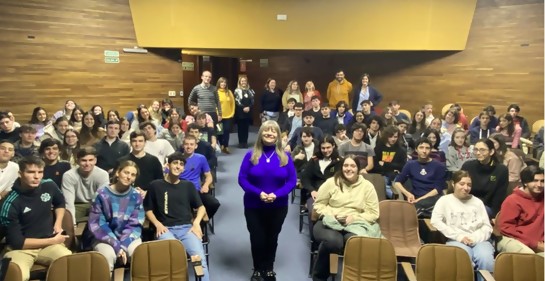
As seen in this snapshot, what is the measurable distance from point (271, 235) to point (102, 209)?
139cm

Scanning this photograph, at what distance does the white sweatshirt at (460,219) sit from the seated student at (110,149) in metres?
3.42

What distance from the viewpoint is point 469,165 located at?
15.1 ft

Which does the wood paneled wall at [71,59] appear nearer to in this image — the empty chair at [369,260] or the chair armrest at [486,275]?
the empty chair at [369,260]

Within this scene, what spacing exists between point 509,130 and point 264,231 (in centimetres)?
484

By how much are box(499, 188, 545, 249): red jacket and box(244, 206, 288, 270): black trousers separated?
180cm

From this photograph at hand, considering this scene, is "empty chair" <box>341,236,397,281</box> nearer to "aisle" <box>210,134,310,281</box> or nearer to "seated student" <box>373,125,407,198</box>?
"aisle" <box>210,134,310,281</box>

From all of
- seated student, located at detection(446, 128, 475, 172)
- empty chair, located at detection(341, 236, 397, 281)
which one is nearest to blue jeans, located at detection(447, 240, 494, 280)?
empty chair, located at detection(341, 236, 397, 281)

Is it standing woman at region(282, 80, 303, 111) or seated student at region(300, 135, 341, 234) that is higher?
standing woman at region(282, 80, 303, 111)

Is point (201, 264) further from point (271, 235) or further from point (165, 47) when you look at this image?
point (165, 47)

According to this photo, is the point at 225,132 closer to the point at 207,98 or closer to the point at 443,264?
the point at 207,98

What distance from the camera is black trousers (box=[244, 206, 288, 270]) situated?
382cm

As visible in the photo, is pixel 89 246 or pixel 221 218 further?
pixel 221 218

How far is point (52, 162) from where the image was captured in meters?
4.45

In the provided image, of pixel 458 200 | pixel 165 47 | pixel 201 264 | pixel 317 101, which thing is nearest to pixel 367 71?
pixel 317 101
